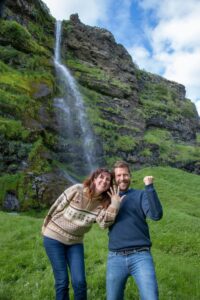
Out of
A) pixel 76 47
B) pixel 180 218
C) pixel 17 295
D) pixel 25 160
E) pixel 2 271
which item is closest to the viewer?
pixel 17 295

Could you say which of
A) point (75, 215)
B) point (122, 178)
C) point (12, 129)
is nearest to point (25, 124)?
point (12, 129)

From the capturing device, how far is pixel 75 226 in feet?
22.6

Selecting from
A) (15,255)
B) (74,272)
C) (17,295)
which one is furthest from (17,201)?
(74,272)

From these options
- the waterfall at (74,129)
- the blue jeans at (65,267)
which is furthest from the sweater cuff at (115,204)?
the waterfall at (74,129)

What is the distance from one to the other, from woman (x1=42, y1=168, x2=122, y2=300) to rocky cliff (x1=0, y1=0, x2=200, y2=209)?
17.0 m

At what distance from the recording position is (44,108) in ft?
116

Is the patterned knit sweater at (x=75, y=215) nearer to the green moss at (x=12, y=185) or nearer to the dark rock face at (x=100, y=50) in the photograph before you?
the green moss at (x=12, y=185)

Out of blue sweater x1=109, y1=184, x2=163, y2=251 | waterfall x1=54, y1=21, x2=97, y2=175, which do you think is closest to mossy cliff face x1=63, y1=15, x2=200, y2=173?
waterfall x1=54, y1=21, x2=97, y2=175

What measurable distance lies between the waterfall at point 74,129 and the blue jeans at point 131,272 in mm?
30230

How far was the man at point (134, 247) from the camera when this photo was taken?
5.86 m

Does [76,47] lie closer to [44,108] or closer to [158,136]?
[158,136]

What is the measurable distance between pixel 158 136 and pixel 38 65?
22.2 meters

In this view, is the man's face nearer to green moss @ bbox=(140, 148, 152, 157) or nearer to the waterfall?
the waterfall

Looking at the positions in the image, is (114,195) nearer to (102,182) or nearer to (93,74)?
(102,182)
